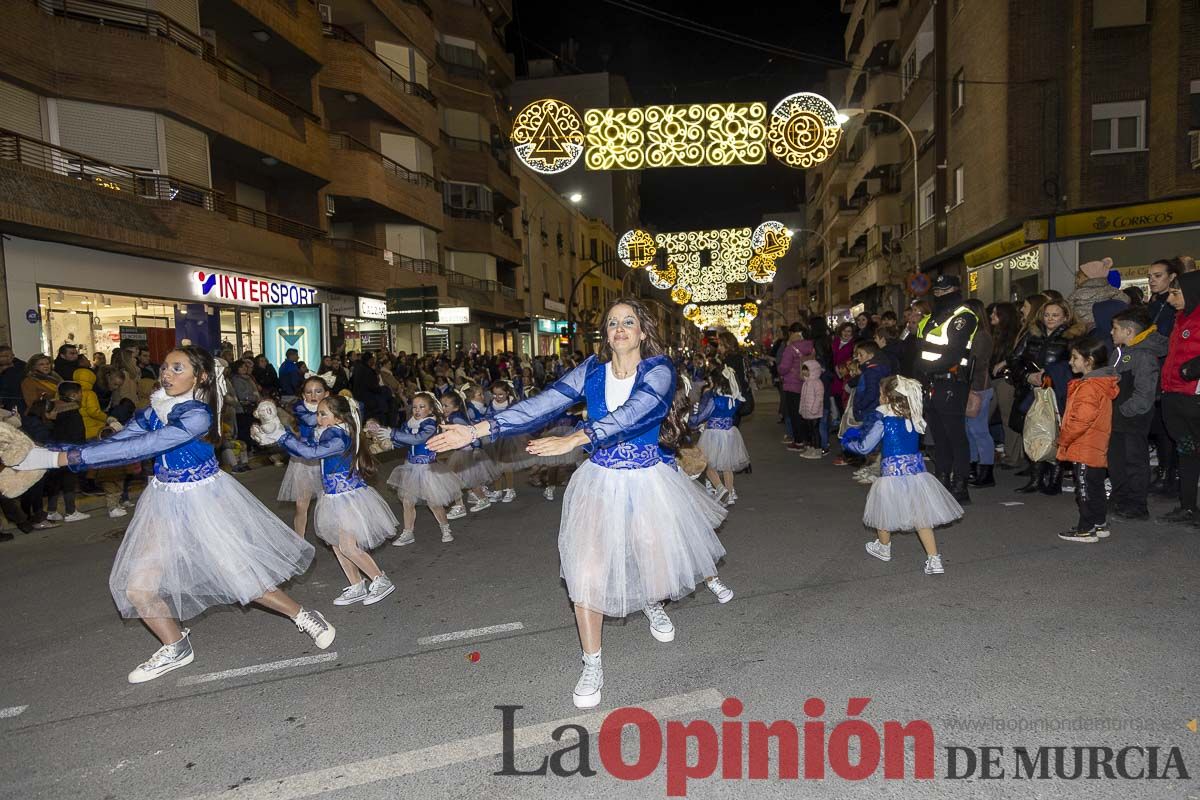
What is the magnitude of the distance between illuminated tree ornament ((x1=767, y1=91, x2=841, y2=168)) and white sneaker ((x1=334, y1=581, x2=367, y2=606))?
1056 cm

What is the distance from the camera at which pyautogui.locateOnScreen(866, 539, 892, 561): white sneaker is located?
6238 mm

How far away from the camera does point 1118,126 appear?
19328 millimetres

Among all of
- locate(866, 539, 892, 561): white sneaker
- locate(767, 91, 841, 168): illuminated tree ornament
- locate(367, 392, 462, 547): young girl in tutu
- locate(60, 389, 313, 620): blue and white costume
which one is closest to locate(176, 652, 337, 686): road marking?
locate(60, 389, 313, 620): blue and white costume

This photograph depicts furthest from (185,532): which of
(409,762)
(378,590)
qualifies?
(409,762)

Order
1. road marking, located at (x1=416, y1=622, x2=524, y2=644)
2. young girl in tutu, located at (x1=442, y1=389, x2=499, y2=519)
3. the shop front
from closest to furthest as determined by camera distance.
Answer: road marking, located at (x1=416, y1=622, x2=524, y2=644) < young girl in tutu, located at (x1=442, y1=389, x2=499, y2=519) < the shop front

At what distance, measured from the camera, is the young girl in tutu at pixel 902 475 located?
229 inches

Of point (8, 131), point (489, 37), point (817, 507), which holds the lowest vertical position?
point (817, 507)

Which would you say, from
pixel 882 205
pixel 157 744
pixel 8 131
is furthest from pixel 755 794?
pixel 882 205

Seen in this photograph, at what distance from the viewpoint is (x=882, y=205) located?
108ft

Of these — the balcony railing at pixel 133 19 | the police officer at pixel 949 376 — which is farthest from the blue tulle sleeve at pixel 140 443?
the balcony railing at pixel 133 19

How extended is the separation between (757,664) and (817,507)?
4.52 m

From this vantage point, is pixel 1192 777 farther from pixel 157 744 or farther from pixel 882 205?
pixel 882 205

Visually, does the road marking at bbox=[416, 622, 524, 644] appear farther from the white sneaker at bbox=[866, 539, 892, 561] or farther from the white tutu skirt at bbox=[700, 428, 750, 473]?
the white tutu skirt at bbox=[700, 428, 750, 473]

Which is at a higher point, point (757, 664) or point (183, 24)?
point (183, 24)
